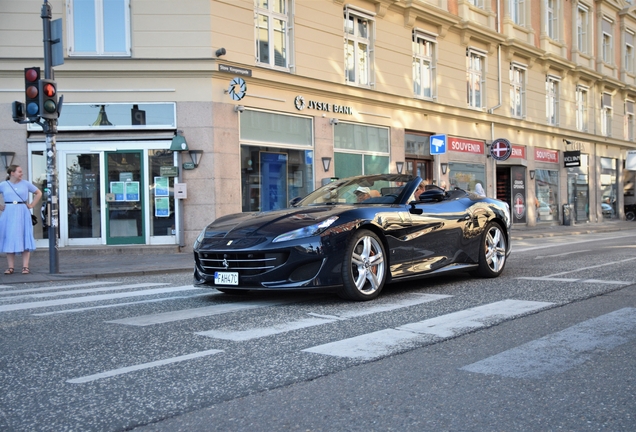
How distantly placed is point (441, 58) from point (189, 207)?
12.2 metres

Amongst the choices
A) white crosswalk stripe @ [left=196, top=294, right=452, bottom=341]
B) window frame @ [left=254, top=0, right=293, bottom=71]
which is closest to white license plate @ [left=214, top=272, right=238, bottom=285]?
white crosswalk stripe @ [left=196, top=294, right=452, bottom=341]

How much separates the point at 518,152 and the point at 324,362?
85.6ft

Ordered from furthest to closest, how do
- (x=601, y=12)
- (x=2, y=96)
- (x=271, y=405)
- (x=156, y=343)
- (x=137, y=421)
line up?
(x=601, y=12) → (x=2, y=96) → (x=156, y=343) → (x=271, y=405) → (x=137, y=421)

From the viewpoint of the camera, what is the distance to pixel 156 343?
4840 millimetres

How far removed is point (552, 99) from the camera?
31766 mm

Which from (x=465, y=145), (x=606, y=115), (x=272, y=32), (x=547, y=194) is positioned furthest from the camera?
(x=606, y=115)

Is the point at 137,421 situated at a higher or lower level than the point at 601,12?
lower

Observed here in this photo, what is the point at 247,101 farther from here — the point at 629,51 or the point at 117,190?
the point at 629,51

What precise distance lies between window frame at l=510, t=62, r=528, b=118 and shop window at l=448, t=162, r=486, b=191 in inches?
145

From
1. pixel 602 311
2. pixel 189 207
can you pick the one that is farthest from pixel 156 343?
pixel 189 207

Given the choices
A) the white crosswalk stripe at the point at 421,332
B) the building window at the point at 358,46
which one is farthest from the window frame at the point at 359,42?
the white crosswalk stripe at the point at 421,332

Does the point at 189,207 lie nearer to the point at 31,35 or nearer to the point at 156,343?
the point at 31,35

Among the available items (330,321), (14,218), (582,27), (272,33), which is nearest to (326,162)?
(272,33)

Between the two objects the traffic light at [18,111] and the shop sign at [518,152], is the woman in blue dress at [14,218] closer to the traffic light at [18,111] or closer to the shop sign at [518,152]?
the traffic light at [18,111]
